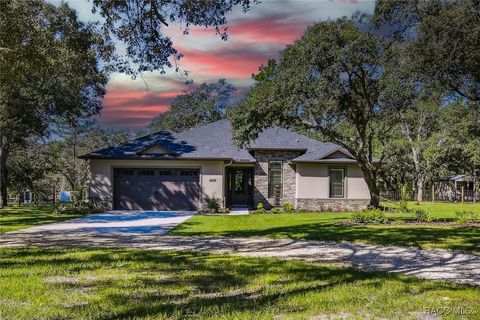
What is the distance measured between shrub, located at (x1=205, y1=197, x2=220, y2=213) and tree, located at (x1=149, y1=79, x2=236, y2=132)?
23.4 metres

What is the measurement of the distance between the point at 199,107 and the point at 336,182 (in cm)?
2434

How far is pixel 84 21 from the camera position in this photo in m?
19.1

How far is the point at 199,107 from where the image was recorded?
153 feet

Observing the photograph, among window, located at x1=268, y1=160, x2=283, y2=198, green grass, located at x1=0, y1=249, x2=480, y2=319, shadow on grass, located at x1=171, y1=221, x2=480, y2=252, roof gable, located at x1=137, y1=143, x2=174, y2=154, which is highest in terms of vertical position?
roof gable, located at x1=137, y1=143, x2=174, y2=154

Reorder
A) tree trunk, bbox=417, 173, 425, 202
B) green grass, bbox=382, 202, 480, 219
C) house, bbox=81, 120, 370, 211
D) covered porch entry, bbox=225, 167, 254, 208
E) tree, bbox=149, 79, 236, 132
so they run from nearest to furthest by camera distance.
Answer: green grass, bbox=382, 202, 480, 219 → house, bbox=81, 120, 370, 211 → covered porch entry, bbox=225, 167, 254, 208 → tree trunk, bbox=417, 173, 425, 202 → tree, bbox=149, 79, 236, 132

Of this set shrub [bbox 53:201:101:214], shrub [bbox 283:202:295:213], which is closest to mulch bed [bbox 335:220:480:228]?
shrub [bbox 283:202:295:213]

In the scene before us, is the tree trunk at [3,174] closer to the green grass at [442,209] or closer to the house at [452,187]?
the green grass at [442,209]

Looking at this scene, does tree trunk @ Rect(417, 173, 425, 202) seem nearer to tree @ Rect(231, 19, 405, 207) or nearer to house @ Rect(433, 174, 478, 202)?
house @ Rect(433, 174, 478, 202)

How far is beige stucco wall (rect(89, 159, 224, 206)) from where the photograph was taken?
2344 centimetres

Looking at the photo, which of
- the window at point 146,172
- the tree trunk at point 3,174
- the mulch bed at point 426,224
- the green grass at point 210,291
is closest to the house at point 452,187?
the mulch bed at point 426,224

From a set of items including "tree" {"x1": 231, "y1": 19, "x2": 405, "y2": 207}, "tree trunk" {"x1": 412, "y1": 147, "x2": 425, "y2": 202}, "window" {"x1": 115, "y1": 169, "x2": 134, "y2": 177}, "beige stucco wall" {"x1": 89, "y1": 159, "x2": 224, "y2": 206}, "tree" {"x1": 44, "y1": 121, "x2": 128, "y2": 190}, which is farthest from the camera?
"tree trunk" {"x1": 412, "y1": 147, "x2": 425, "y2": 202}

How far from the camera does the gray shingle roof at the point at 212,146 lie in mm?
23578

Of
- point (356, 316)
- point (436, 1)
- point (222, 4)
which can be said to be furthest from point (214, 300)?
point (436, 1)

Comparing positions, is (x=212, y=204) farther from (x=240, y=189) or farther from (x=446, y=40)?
(x=446, y=40)
